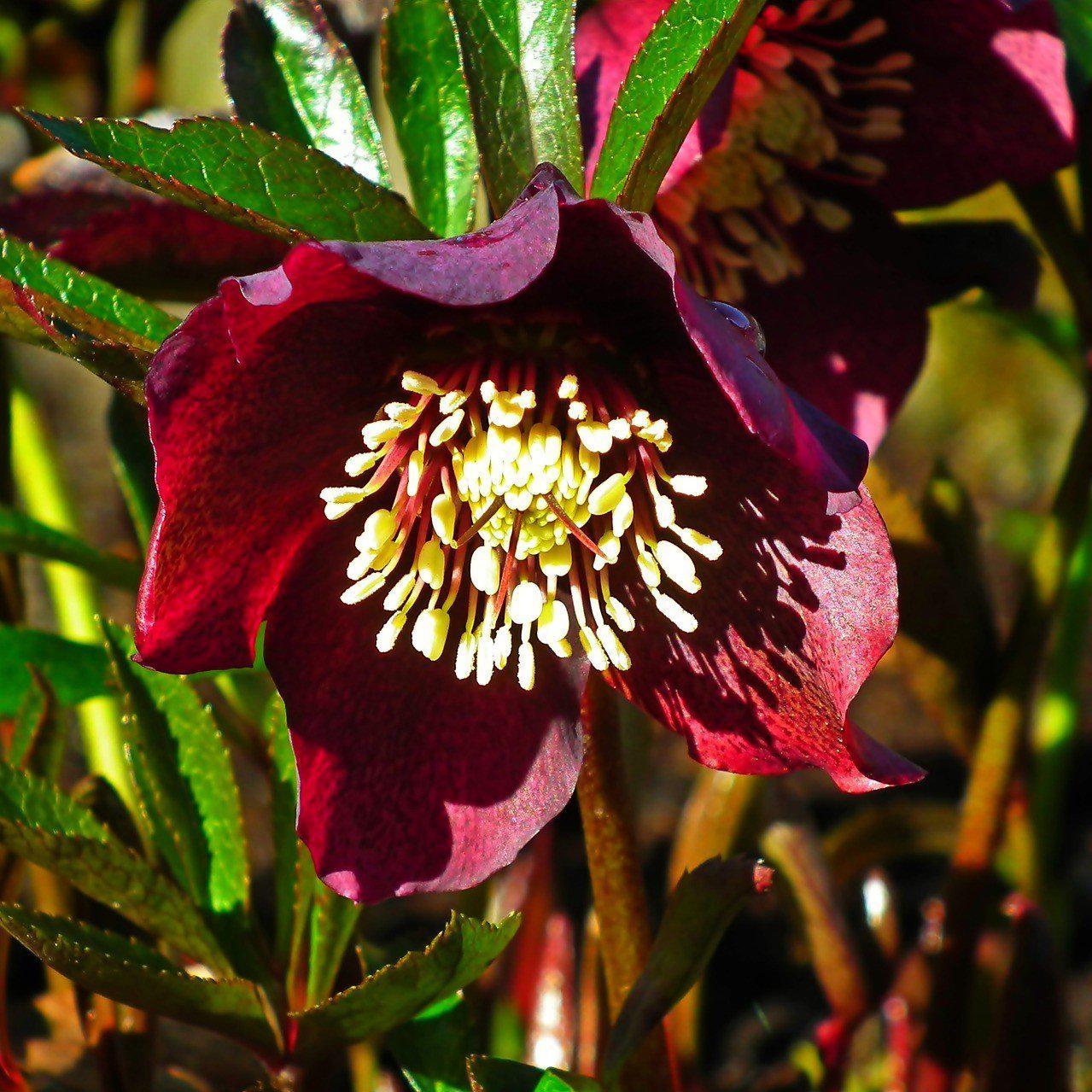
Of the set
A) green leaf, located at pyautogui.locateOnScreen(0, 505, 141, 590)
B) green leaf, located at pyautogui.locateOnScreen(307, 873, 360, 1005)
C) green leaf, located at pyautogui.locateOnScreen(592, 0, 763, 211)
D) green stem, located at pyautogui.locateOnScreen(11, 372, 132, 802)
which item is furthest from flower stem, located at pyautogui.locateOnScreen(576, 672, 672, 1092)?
green stem, located at pyautogui.locateOnScreen(11, 372, 132, 802)

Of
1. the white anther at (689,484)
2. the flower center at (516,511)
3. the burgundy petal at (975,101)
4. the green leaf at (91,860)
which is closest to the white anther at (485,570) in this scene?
the flower center at (516,511)

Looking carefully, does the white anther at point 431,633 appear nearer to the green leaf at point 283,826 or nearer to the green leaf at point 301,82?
the green leaf at point 283,826

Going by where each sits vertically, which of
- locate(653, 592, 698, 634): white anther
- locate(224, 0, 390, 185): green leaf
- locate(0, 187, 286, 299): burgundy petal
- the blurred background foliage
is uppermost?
locate(224, 0, 390, 185): green leaf

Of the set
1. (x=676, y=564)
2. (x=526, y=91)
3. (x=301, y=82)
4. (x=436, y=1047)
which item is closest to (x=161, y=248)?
(x=301, y=82)

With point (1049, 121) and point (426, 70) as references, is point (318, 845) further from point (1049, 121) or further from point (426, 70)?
point (1049, 121)

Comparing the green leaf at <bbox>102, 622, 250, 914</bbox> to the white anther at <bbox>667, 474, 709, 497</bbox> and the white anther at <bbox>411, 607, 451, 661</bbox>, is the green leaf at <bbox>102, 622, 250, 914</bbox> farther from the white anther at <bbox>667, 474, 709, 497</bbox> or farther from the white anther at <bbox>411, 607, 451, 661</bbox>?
the white anther at <bbox>667, 474, 709, 497</bbox>

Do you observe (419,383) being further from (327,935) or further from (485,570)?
(327,935)
